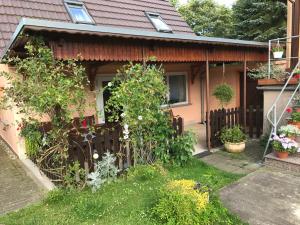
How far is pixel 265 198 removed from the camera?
154 inches

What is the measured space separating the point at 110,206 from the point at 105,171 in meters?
0.98

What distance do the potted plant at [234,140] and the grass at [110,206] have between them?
5.51ft

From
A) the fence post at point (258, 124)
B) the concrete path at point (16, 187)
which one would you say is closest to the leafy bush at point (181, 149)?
the concrete path at point (16, 187)

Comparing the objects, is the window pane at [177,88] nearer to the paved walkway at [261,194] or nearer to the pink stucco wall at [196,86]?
the pink stucco wall at [196,86]

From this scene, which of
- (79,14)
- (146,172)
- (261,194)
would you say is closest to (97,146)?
(146,172)

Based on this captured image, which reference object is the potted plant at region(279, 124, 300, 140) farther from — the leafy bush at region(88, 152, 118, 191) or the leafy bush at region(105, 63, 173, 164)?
the leafy bush at region(88, 152, 118, 191)

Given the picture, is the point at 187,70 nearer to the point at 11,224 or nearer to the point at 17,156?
the point at 17,156

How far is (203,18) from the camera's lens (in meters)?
21.4

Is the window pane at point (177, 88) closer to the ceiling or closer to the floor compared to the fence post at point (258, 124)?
closer to the ceiling

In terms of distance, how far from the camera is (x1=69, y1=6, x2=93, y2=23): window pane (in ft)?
27.6

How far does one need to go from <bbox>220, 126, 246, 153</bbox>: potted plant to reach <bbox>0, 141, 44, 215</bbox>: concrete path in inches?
177

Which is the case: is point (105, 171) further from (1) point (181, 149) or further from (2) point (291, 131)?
(2) point (291, 131)

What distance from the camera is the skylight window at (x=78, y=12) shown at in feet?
27.5

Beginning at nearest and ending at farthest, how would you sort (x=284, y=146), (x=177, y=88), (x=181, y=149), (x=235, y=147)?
(x=284, y=146) < (x=181, y=149) < (x=235, y=147) < (x=177, y=88)
